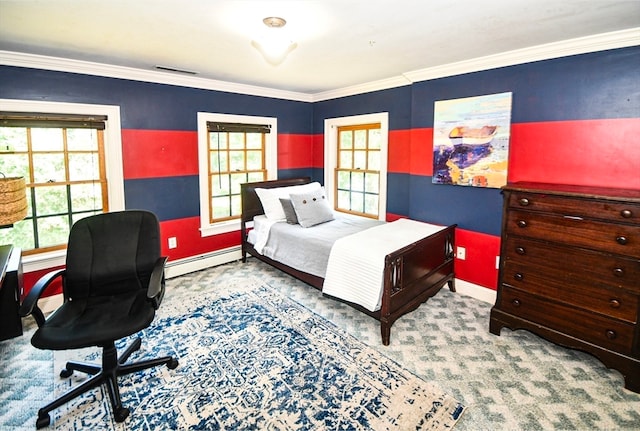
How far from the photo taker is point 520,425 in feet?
6.31

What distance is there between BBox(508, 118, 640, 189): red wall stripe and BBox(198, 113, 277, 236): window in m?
3.03

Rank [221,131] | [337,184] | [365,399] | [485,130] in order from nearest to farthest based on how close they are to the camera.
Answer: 1. [365,399]
2. [485,130]
3. [221,131]
4. [337,184]

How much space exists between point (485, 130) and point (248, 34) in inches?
89.3

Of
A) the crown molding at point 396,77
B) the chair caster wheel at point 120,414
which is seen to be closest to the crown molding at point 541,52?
the crown molding at point 396,77

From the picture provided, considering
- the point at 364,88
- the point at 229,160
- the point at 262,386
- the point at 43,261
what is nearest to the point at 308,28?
the point at 364,88

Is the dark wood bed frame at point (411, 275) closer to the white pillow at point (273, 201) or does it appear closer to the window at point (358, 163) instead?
the white pillow at point (273, 201)

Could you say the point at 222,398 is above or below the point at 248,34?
below

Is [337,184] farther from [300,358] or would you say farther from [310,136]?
[300,358]

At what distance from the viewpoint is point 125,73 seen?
138 inches

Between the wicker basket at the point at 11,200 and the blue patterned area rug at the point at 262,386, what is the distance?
3.50 ft

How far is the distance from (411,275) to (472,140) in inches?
58.4

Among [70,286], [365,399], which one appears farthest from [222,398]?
[70,286]

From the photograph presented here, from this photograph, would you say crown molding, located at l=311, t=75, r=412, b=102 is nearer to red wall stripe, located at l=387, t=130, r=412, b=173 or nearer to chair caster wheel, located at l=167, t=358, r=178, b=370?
red wall stripe, located at l=387, t=130, r=412, b=173

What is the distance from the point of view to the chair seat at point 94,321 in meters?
1.84
